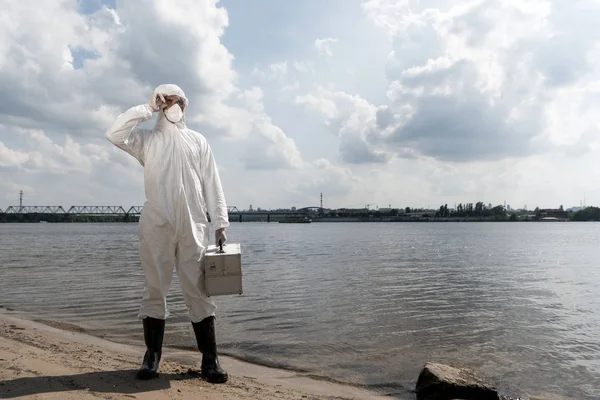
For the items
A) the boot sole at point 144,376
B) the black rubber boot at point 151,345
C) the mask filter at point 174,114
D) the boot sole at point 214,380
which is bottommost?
the boot sole at point 214,380

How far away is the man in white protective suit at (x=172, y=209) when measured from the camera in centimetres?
523

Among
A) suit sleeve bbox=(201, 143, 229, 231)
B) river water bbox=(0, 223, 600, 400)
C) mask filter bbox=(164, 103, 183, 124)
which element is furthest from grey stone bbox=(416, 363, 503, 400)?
mask filter bbox=(164, 103, 183, 124)

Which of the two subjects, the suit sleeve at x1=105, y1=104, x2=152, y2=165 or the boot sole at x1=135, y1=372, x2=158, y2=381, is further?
the boot sole at x1=135, y1=372, x2=158, y2=381

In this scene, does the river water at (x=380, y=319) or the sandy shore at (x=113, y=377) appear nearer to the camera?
the sandy shore at (x=113, y=377)

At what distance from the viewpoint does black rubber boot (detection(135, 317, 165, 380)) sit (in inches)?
215

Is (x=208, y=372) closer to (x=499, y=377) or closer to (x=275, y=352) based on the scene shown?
(x=275, y=352)

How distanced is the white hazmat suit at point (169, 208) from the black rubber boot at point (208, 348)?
12 cm

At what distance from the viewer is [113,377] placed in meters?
5.52

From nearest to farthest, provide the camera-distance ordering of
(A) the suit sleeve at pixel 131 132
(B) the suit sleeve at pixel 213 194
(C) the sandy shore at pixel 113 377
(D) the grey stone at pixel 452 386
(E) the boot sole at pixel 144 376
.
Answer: (C) the sandy shore at pixel 113 377
(A) the suit sleeve at pixel 131 132
(E) the boot sole at pixel 144 376
(B) the suit sleeve at pixel 213 194
(D) the grey stone at pixel 452 386

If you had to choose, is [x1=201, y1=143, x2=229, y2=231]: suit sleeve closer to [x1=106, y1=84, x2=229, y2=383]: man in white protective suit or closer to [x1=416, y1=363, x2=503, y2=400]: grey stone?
[x1=106, y1=84, x2=229, y2=383]: man in white protective suit

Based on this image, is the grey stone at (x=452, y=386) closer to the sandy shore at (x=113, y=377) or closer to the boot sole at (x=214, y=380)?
the sandy shore at (x=113, y=377)

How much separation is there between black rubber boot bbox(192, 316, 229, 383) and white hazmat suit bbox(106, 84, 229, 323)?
0.12m

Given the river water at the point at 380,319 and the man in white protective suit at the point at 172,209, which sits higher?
the man in white protective suit at the point at 172,209

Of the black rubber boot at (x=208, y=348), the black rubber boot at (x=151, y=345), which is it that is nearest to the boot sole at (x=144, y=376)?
the black rubber boot at (x=151, y=345)
